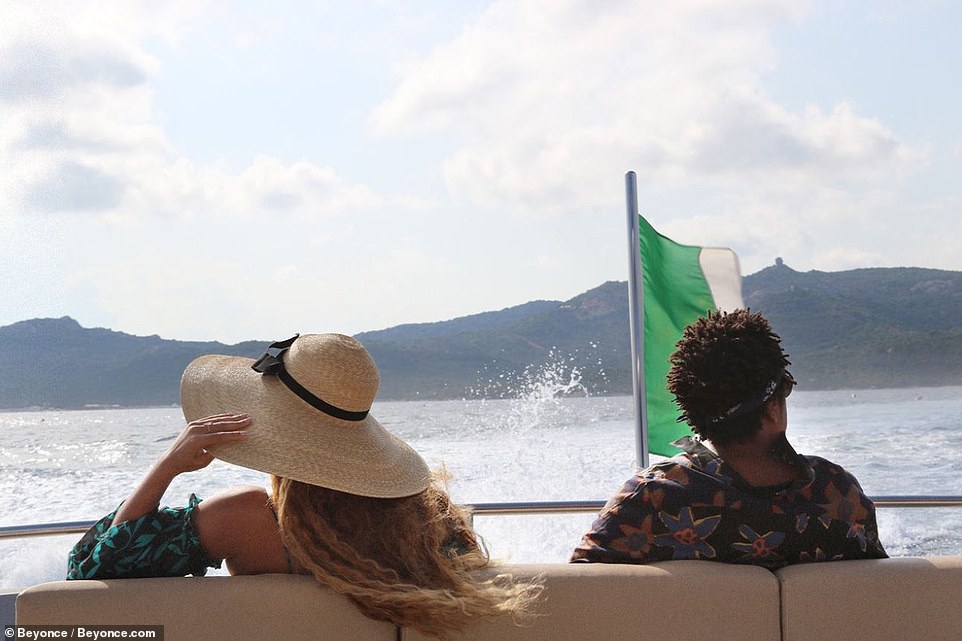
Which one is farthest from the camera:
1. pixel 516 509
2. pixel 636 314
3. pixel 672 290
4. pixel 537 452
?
pixel 537 452

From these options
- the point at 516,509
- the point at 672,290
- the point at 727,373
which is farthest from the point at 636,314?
the point at 727,373

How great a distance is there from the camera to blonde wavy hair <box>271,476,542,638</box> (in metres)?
1.30

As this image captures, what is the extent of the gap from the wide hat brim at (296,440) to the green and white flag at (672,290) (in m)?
2.01

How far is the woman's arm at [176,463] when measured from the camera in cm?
133

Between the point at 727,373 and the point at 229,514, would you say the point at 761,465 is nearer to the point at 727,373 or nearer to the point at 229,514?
the point at 727,373

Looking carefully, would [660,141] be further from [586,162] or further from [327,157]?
[327,157]

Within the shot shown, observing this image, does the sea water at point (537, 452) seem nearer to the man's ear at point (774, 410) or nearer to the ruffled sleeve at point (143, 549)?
the man's ear at point (774, 410)

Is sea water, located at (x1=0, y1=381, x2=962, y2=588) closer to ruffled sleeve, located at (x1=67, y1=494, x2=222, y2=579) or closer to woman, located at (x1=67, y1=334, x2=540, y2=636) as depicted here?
woman, located at (x1=67, y1=334, x2=540, y2=636)

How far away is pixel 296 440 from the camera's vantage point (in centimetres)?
141

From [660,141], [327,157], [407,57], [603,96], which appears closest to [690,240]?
[660,141]

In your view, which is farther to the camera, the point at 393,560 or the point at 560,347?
the point at 560,347

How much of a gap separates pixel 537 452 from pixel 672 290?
13.8m

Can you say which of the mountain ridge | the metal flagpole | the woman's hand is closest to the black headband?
the woman's hand

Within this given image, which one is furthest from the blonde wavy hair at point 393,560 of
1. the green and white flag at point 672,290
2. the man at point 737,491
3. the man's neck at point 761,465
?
the green and white flag at point 672,290
